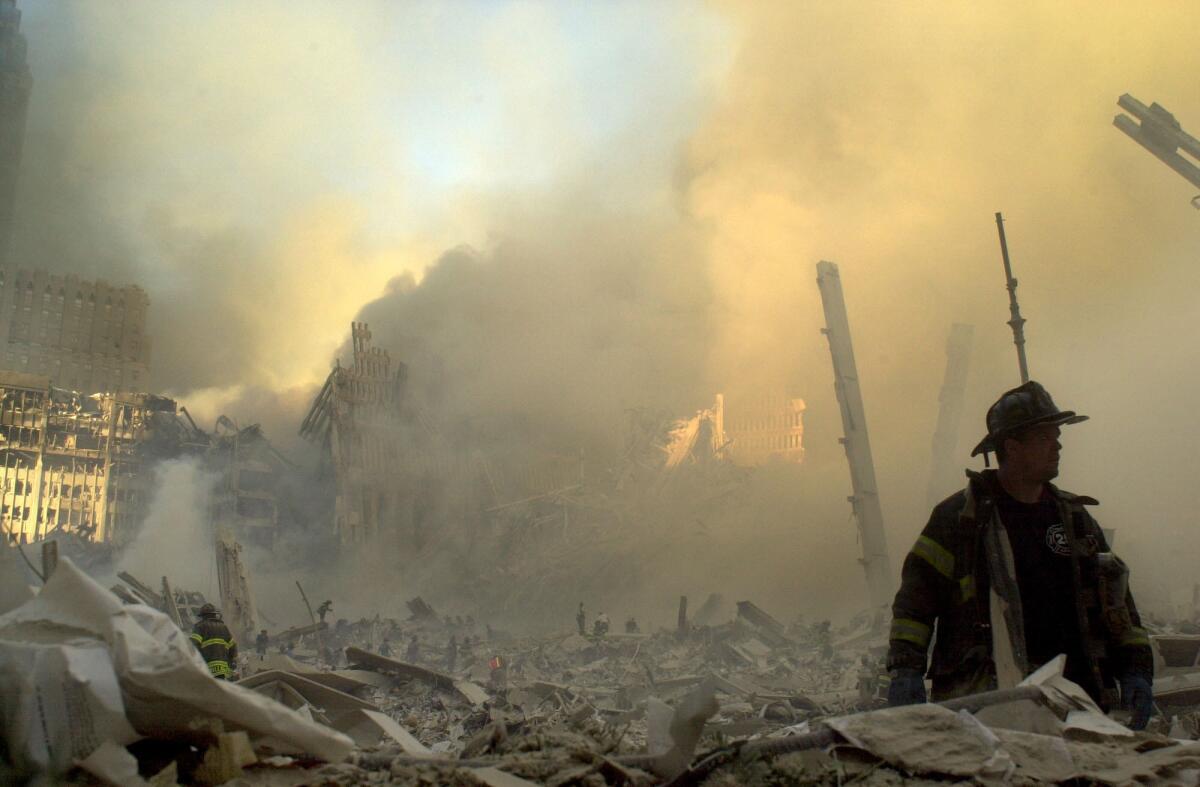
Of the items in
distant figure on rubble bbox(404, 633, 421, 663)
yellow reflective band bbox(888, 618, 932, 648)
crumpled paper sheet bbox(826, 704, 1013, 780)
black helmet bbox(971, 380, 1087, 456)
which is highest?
black helmet bbox(971, 380, 1087, 456)

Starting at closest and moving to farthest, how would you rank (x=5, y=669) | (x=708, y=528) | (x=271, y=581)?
(x=5, y=669), (x=708, y=528), (x=271, y=581)

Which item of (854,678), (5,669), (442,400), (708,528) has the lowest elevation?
(854,678)

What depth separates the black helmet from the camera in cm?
288

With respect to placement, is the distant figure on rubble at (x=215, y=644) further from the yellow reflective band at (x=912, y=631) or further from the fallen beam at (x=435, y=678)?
the yellow reflective band at (x=912, y=631)

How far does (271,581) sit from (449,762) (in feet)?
63.2

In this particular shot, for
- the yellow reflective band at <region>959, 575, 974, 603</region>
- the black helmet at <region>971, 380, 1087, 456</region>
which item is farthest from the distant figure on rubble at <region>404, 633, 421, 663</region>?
the black helmet at <region>971, 380, 1087, 456</region>

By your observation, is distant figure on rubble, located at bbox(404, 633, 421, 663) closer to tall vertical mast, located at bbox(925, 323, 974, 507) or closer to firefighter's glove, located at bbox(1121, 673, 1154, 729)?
tall vertical mast, located at bbox(925, 323, 974, 507)

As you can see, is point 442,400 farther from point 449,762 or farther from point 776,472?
point 449,762

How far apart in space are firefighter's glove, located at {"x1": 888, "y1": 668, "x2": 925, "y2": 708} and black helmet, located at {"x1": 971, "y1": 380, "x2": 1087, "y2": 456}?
31.2 inches

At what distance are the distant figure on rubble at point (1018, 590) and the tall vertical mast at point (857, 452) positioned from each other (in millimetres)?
9765

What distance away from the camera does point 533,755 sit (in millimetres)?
1686

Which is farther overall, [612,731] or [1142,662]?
[1142,662]

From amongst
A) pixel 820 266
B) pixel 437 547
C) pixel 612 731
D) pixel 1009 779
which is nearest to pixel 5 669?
pixel 612 731

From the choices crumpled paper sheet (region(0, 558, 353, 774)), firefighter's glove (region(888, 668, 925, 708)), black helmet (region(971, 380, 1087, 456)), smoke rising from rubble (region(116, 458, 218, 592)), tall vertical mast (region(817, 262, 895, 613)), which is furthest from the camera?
smoke rising from rubble (region(116, 458, 218, 592))
